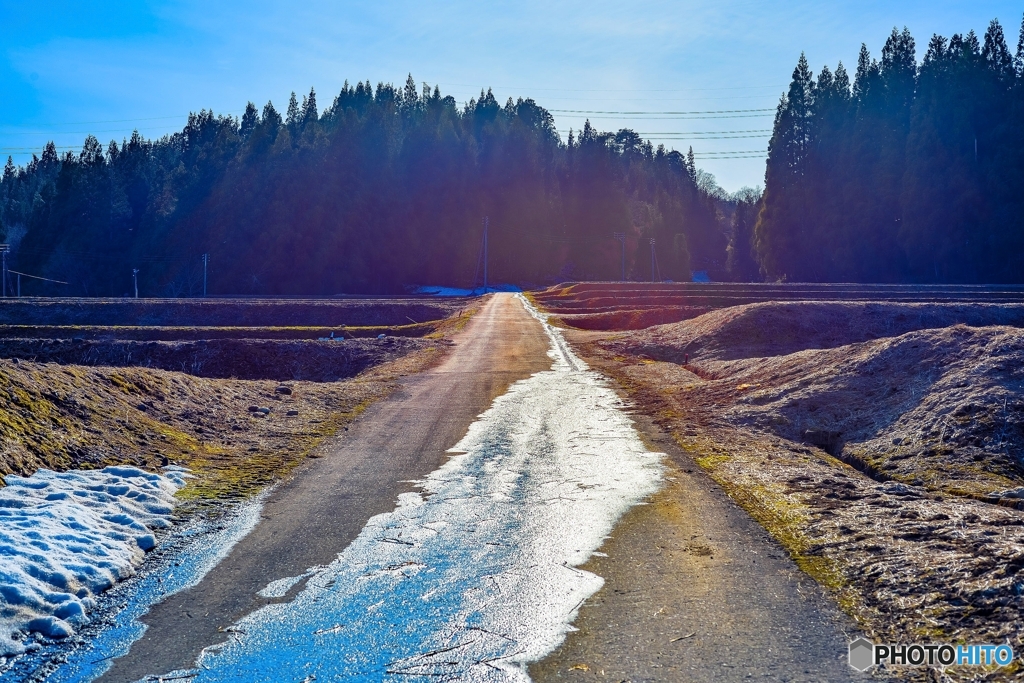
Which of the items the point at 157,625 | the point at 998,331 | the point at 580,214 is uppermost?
the point at 580,214

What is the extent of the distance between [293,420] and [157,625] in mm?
→ 8404

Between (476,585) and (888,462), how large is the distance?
22.6ft

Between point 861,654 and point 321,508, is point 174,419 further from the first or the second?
point 861,654

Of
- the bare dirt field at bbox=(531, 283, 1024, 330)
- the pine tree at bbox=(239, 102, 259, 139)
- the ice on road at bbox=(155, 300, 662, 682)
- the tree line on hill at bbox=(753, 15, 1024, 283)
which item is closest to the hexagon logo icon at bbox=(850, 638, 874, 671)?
the ice on road at bbox=(155, 300, 662, 682)

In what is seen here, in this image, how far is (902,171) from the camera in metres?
96.5

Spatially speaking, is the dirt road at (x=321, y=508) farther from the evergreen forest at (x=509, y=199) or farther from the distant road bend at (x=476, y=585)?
the evergreen forest at (x=509, y=199)

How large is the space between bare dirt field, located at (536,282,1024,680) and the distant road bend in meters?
0.49

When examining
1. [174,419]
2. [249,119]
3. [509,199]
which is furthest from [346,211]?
[174,419]

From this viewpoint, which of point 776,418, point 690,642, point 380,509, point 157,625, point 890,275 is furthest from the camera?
A: point 890,275

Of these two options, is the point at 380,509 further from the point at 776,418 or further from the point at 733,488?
the point at 776,418

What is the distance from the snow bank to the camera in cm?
552

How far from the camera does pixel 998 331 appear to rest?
14094mm

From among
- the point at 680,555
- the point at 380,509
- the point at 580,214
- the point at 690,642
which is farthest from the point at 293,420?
the point at 580,214

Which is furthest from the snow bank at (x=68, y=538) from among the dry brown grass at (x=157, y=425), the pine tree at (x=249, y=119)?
the pine tree at (x=249, y=119)
